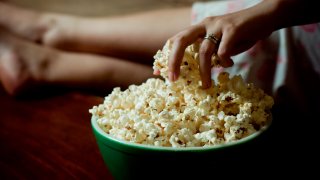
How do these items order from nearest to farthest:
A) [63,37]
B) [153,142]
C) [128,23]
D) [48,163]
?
[153,142] → [48,163] → [128,23] → [63,37]

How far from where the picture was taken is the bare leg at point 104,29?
1186mm

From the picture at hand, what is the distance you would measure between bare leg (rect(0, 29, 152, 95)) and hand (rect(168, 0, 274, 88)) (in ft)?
2.25

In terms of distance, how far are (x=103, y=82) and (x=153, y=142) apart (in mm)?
845

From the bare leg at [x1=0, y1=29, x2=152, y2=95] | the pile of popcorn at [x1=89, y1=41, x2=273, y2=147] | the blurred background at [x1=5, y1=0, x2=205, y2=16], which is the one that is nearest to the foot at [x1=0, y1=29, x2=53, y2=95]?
the bare leg at [x1=0, y1=29, x2=152, y2=95]

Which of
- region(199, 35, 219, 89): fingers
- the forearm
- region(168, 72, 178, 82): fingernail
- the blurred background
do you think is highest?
region(199, 35, 219, 89): fingers

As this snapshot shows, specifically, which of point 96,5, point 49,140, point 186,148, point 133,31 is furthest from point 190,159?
point 96,5

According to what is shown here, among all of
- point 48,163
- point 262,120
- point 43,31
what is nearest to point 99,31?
point 43,31

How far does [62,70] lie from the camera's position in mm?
1403

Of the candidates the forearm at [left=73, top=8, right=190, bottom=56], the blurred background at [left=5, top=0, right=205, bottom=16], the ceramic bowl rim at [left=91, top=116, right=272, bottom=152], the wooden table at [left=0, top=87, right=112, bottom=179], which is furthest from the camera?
the blurred background at [left=5, top=0, right=205, bottom=16]

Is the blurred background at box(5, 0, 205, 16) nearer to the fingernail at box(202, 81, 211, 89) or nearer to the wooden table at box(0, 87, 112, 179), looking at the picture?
the wooden table at box(0, 87, 112, 179)

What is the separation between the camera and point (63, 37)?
1435 millimetres

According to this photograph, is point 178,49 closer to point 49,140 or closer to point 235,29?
point 235,29

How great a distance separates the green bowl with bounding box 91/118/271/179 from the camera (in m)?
0.52

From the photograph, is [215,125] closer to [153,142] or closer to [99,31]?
[153,142]
